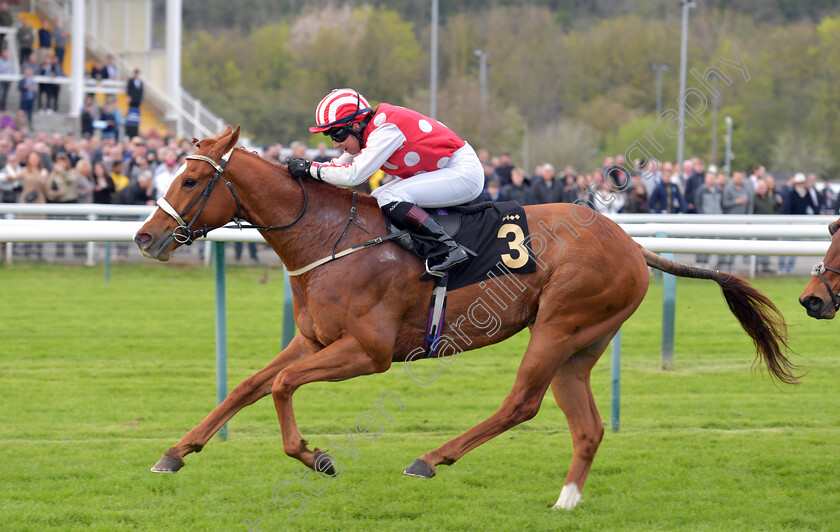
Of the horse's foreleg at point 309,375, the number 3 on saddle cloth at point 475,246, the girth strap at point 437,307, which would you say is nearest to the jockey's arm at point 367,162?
the number 3 on saddle cloth at point 475,246

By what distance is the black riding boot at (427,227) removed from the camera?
4359 millimetres

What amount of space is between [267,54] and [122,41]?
1089 inches

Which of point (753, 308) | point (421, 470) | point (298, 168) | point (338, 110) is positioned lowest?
point (421, 470)

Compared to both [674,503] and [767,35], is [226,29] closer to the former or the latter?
[767,35]

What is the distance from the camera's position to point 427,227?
4.39 meters

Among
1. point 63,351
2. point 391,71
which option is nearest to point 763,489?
point 63,351

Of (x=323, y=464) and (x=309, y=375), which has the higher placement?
(x=309, y=375)

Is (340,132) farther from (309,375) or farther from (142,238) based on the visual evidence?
(309,375)

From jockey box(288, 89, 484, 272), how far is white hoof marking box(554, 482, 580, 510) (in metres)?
1.14

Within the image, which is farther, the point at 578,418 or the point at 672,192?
the point at 672,192

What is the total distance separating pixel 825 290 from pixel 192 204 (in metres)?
2.86

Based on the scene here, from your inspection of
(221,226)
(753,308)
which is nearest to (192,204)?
(221,226)

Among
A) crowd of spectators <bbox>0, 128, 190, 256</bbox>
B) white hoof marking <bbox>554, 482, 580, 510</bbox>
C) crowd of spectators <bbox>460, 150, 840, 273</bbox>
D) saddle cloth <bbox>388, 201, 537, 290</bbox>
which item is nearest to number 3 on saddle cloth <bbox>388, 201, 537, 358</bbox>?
saddle cloth <bbox>388, 201, 537, 290</bbox>

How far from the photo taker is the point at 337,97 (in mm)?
4531
